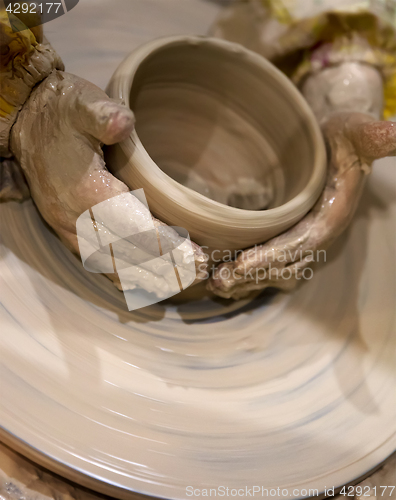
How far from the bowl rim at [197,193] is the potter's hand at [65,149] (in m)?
0.06

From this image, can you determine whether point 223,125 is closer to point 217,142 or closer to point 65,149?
point 217,142

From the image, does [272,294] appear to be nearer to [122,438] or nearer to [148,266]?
[148,266]

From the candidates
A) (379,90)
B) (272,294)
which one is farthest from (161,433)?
(379,90)

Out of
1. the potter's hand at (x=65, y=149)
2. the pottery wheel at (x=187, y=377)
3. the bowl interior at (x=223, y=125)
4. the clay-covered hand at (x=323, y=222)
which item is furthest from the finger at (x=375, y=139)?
the potter's hand at (x=65, y=149)

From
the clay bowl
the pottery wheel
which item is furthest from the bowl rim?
the pottery wheel

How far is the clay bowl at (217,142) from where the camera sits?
0.75m

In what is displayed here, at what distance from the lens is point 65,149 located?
0.68 metres

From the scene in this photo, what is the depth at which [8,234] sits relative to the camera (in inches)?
30.7

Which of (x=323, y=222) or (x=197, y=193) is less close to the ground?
(x=197, y=193)

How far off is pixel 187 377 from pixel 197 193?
0.39 meters

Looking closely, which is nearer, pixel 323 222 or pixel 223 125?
pixel 323 222

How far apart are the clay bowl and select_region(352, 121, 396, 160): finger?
86 mm

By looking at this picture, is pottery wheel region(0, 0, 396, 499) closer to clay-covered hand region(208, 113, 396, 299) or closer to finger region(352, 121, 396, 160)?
clay-covered hand region(208, 113, 396, 299)

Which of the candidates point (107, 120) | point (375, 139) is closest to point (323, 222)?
point (375, 139)
